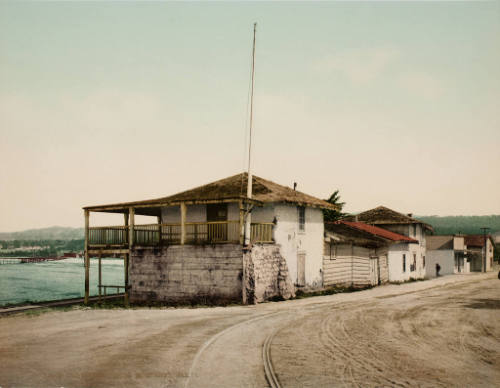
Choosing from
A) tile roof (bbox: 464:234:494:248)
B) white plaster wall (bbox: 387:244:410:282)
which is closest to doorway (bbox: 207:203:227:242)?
Result: white plaster wall (bbox: 387:244:410:282)

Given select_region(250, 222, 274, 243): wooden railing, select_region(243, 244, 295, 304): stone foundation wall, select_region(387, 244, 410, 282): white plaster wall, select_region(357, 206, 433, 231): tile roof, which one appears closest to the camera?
select_region(243, 244, 295, 304): stone foundation wall

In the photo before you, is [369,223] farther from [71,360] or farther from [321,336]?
[71,360]

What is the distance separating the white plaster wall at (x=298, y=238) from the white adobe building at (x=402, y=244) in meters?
10.9

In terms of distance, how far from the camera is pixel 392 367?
1043cm

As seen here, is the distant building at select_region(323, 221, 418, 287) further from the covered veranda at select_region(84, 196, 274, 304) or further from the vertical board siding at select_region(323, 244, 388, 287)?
the covered veranda at select_region(84, 196, 274, 304)

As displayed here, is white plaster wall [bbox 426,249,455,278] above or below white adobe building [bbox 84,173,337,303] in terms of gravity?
below

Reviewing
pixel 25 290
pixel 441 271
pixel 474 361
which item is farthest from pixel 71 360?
pixel 25 290

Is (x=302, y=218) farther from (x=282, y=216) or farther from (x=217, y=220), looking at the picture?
(x=217, y=220)

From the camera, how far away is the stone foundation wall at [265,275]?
71.8 ft

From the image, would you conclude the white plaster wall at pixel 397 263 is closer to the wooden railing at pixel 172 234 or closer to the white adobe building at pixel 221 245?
the white adobe building at pixel 221 245

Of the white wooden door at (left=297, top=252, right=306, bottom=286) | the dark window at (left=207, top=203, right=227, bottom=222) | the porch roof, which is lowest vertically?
the white wooden door at (left=297, top=252, right=306, bottom=286)

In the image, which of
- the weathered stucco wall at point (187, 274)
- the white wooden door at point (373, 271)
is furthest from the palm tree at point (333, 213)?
the weathered stucco wall at point (187, 274)

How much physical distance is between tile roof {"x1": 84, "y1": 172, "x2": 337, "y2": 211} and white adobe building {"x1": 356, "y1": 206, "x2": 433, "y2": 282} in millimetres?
11795

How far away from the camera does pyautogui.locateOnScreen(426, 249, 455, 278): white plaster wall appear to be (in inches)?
2178
